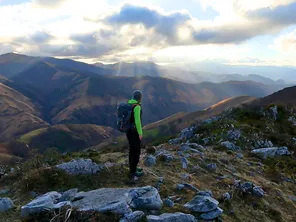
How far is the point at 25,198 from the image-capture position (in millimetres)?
10539

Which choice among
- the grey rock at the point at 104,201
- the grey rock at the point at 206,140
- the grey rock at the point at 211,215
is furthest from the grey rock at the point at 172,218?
the grey rock at the point at 206,140

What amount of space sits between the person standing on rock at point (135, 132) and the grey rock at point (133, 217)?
3196 mm

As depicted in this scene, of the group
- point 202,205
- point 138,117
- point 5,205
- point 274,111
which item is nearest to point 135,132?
point 138,117

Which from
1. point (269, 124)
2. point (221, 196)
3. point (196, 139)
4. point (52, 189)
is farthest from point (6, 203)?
point (269, 124)

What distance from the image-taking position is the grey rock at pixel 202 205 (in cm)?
911

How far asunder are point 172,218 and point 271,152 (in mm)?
17330

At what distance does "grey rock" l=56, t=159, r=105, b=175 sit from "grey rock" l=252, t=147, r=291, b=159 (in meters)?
14.4

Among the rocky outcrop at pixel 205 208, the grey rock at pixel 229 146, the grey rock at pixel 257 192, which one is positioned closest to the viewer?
the rocky outcrop at pixel 205 208

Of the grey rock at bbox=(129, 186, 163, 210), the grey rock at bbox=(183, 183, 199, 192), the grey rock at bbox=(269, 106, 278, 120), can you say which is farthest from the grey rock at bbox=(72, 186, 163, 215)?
the grey rock at bbox=(269, 106, 278, 120)

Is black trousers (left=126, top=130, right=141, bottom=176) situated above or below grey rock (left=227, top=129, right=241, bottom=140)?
above

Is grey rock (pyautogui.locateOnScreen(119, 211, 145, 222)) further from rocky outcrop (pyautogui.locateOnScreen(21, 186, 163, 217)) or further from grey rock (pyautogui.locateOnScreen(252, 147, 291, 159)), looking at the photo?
grey rock (pyautogui.locateOnScreen(252, 147, 291, 159))

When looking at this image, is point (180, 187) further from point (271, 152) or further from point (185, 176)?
point (271, 152)

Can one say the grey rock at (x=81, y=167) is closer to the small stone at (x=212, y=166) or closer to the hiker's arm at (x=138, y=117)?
the hiker's arm at (x=138, y=117)

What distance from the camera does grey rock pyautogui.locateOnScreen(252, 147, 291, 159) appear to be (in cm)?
2241
